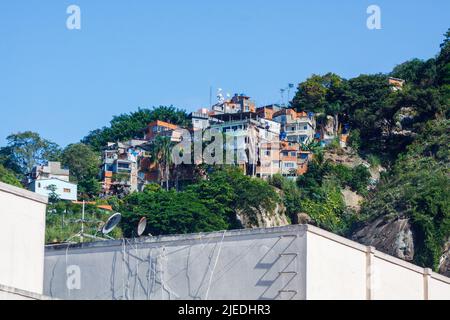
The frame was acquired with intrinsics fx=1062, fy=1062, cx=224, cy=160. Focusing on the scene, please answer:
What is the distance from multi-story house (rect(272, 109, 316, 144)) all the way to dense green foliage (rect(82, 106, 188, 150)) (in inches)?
366

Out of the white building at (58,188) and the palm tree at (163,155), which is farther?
the palm tree at (163,155)

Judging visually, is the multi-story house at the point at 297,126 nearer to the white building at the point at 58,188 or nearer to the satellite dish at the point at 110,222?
the white building at the point at 58,188

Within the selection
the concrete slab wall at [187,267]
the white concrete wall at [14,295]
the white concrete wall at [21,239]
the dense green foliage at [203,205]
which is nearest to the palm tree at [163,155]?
the dense green foliage at [203,205]

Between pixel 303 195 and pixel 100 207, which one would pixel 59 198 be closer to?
pixel 100 207

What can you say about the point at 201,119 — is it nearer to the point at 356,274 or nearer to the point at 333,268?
the point at 356,274

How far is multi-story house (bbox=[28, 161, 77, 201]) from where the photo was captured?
260 feet

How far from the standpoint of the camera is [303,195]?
72938mm

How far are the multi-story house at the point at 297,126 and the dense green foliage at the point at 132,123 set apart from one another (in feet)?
30.5

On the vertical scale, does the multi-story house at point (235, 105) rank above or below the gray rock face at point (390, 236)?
above

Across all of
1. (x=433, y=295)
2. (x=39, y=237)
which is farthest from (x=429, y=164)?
(x=39, y=237)

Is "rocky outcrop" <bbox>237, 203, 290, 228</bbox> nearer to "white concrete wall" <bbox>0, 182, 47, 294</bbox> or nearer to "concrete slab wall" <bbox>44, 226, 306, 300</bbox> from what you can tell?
"concrete slab wall" <bbox>44, 226, 306, 300</bbox>

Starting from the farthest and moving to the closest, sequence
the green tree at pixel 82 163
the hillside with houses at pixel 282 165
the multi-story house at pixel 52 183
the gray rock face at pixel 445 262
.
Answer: the green tree at pixel 82 163, the multi-story house at pixel 52 183, the hillside with houses at pixel 282 165, the gray rock face at pixel 445 262

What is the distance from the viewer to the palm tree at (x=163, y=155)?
81.1 meters

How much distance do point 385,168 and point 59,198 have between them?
23.9 metres
